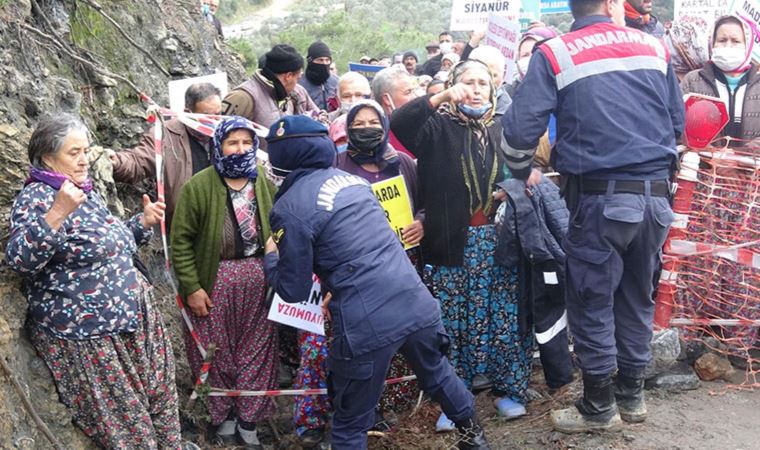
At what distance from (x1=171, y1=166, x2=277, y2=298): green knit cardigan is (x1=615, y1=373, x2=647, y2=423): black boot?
7.98ft

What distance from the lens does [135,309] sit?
371 centimetres

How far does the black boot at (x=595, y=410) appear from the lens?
13.8ft

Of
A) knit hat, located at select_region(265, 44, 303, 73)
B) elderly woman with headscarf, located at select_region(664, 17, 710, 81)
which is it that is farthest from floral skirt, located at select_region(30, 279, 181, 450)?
elderly woman with headscarf, located at select_region(664, 17, 710, 81)

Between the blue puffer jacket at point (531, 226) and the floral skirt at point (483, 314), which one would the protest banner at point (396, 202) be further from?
the blue puffer jacket at point (531, 226)

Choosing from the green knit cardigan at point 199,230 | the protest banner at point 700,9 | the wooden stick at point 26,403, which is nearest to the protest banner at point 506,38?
the protest banner at point 700,9

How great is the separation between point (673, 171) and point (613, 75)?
706 mm

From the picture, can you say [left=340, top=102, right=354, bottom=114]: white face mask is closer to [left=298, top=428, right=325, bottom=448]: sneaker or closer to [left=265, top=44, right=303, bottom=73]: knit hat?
[left=265, top=44, right=303, bottom=73]: knit hat

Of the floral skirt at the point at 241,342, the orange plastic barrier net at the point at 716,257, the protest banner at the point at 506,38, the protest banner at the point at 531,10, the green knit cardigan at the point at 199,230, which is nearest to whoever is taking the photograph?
the green knit cardigan at the point at 199,230

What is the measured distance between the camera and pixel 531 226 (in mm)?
4559

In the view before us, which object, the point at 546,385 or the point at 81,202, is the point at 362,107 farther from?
the point at 546,385

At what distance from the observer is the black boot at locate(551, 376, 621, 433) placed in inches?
165

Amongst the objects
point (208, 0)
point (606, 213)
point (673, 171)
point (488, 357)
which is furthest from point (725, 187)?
point (208, 0)

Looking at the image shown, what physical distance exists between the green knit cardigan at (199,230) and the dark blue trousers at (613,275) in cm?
195

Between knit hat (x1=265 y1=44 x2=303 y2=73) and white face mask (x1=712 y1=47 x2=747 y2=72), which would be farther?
knit hat (x1=265 y1=44 x2=303 y2=73)
